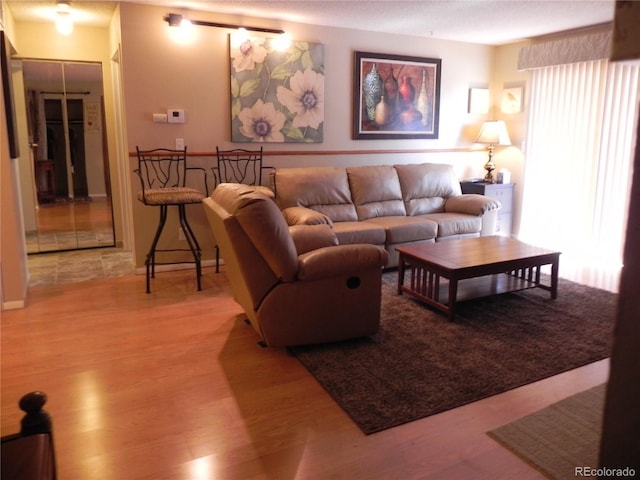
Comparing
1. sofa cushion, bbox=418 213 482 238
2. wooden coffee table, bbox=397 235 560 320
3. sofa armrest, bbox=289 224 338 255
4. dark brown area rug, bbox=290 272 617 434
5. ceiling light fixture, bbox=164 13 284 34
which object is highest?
ceiling light fixture, bbox=164 13 284 34

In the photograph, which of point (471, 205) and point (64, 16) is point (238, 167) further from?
point (471, 205)

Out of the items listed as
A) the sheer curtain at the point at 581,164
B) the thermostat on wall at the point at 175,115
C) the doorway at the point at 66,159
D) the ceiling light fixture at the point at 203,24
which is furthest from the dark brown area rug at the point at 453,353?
the doorway at the point at 66,159

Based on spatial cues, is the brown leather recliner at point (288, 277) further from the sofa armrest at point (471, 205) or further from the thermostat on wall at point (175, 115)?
the sofa armrest at point (471, 205)

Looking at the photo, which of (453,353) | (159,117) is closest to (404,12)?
(159,117)

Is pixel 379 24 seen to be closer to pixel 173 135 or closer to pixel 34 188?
pixel 173 135

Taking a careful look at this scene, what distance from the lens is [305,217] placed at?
13.4ft

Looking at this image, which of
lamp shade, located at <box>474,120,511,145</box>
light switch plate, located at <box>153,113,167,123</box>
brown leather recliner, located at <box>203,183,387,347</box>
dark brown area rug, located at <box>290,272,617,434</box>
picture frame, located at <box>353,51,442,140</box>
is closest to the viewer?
dark brown area rug, located at <box>290,272,617,434</box>

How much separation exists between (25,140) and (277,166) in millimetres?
2549

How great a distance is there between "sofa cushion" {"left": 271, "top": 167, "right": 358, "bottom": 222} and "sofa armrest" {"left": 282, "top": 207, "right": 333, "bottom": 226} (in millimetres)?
222

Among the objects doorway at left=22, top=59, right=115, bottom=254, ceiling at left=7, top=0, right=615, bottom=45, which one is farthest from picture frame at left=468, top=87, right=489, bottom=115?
doorway at left=22, top=59, right=115, bottom=254

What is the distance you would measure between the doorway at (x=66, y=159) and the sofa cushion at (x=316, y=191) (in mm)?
2113

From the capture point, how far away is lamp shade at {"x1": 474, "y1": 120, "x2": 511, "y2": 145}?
5707 millimetres

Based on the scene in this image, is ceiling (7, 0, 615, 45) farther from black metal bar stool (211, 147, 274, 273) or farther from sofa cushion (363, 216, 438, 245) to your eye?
sofa cushion (363, 216, 438, 245)

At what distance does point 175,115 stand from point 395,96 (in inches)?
95.8
